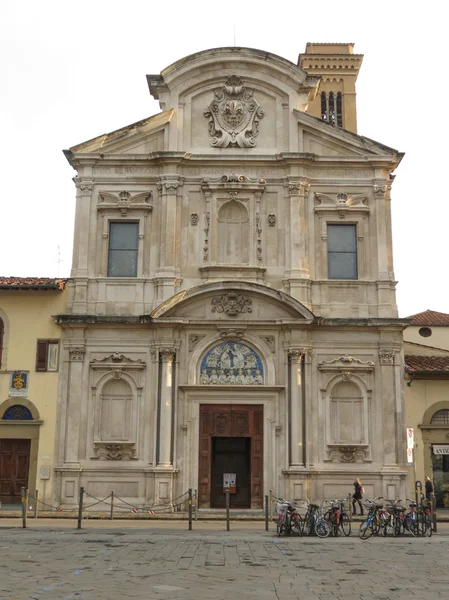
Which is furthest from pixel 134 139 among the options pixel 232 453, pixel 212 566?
pixel 212 566

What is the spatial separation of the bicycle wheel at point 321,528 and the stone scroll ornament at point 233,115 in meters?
15.4

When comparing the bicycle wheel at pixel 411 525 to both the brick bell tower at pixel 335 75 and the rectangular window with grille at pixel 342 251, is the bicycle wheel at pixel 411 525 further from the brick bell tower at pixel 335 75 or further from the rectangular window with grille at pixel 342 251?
the brick bell tower at pixel 335 75

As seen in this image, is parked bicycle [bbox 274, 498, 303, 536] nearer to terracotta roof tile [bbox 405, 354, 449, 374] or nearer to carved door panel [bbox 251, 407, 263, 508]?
carved door panel [bbox 251, 407, 263, 508]

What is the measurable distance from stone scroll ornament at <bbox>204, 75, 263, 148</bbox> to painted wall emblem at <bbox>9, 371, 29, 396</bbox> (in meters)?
11.4

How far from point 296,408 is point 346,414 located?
193 cm

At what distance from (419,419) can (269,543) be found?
12068 mm

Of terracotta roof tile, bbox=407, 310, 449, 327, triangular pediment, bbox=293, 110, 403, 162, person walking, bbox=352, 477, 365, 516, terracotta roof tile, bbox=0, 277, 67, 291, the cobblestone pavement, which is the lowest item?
the cobblestone pavement

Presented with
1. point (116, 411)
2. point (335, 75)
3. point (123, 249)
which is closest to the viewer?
point (116, 411)

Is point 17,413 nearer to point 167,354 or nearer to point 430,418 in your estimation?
point 167,354

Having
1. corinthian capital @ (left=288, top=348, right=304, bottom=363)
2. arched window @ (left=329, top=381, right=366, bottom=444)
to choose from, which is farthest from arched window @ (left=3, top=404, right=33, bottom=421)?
arched window @ (left=329, top=381, right=366, bottom=444)

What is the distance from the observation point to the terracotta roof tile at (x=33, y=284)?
96.0 feet

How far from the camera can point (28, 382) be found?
29.0 metres

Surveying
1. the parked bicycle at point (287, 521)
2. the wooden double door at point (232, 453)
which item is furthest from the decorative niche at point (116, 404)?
the parked bicycle at point (287, 521)

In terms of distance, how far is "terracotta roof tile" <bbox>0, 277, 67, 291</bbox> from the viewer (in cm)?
2927
